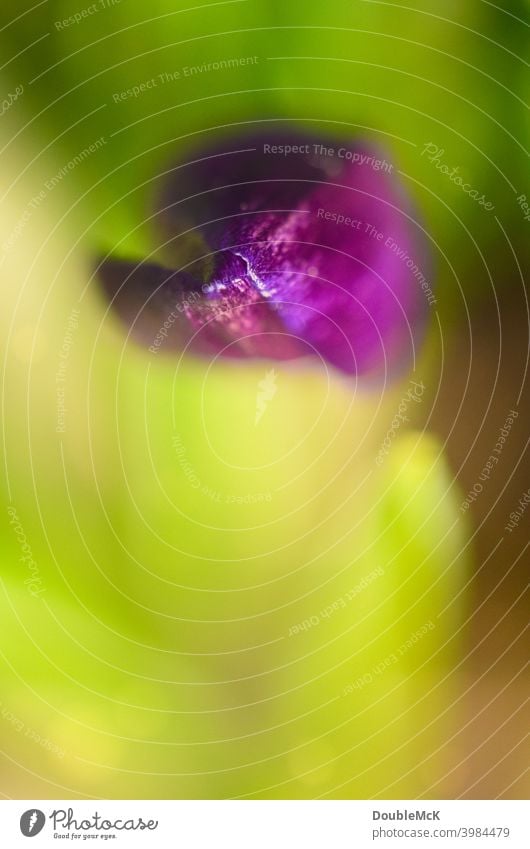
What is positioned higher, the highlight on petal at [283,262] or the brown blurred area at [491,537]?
the highlight on petal at [283,262]

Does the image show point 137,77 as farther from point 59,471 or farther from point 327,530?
point 327,530

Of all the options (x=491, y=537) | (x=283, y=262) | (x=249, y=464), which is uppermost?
(x=283, y=262)

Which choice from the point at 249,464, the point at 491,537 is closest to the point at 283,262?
the point at 249,464

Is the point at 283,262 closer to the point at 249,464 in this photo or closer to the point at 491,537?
the point at 249,464

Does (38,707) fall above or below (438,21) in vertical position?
below

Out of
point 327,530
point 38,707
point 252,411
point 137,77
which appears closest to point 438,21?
point 137,77

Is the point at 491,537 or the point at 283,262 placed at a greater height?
the point at 283,262

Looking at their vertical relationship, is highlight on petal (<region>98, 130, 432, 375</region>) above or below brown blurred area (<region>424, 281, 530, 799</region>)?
above

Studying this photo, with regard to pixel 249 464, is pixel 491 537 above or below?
below
